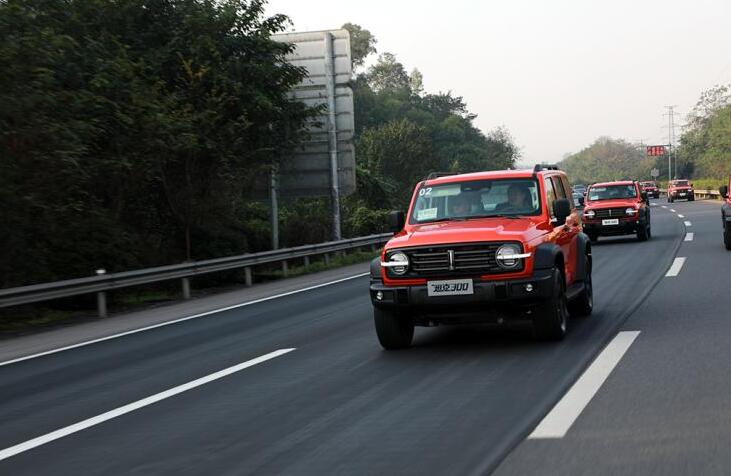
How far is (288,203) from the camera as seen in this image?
41438 mm

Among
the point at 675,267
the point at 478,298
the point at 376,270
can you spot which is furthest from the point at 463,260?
the point at 675,267

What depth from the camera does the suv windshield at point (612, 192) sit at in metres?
29.4

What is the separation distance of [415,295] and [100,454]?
4178mm

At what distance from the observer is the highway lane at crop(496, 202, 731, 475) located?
17.8ft

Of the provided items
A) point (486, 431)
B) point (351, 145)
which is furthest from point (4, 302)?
point (351, 145)

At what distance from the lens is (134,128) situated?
21594 mm

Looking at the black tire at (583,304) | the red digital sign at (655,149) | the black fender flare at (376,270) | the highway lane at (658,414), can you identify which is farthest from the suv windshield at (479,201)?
the red digital sign at (655,149)

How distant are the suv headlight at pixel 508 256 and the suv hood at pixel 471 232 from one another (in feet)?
0.29

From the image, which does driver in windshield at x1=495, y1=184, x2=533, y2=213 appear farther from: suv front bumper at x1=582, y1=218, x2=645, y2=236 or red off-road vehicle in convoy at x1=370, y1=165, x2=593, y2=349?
suv front bumper at x1=582, y1=218, x2=645, y2=236

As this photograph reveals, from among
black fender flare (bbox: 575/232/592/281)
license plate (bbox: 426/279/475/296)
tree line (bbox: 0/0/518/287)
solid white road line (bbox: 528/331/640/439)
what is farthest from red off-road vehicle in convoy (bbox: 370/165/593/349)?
tree line (bbox: 0/0/518/287)

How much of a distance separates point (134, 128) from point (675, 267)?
11.4 m

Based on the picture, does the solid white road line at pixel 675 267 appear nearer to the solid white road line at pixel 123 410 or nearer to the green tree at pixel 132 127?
the solid white road line at pixel 123 410

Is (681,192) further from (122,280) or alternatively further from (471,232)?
(471,232)

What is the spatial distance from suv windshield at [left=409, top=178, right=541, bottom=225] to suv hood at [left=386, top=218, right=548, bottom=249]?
0.29 m
